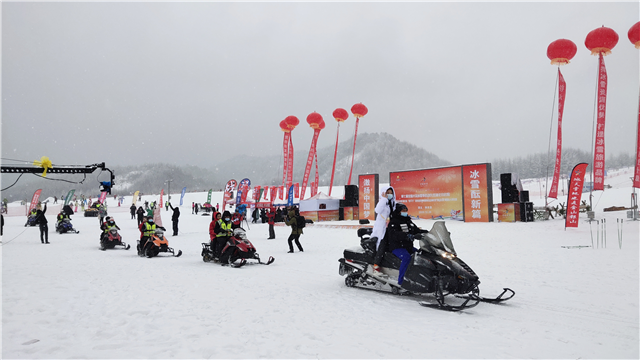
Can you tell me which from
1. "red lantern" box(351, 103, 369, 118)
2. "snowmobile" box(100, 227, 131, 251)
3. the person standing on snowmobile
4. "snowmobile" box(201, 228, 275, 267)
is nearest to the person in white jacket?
"snowmobile" box(201, 228, 275, 267)

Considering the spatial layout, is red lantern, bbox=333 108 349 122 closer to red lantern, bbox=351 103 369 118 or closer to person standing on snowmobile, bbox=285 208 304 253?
red lantern, bbox=351 103 369 118

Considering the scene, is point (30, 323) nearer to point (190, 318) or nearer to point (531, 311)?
point (190, 318)

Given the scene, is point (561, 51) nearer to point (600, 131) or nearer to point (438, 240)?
point (600, 131)

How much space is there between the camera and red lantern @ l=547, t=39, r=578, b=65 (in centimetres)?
2122

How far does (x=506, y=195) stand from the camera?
77.5 ft

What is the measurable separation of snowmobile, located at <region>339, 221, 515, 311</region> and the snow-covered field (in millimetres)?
222

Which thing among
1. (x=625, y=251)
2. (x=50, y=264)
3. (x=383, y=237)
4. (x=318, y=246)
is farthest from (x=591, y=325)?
(x=50, y=264)

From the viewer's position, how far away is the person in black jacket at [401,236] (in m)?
5.76

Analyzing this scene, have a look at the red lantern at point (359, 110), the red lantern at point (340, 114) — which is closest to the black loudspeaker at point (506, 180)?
the red lantern at point (359, 110)

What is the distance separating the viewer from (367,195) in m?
28.2

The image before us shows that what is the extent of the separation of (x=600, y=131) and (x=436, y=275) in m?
19.8

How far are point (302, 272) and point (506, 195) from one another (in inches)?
768

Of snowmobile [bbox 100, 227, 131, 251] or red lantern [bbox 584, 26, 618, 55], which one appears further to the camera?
red lantern [bbox 584, 26, 618, 55]

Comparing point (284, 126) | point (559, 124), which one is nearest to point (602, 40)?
point (559, 124)
